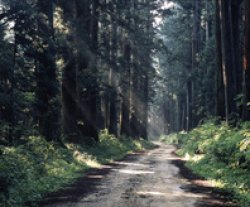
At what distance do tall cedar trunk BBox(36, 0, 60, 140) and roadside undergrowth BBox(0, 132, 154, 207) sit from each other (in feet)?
3.43

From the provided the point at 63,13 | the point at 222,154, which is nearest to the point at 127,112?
the point at 63,13

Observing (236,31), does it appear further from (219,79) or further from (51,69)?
(51,69)

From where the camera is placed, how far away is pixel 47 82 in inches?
713

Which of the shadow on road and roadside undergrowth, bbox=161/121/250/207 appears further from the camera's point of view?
roadside undergrowth, bbox=161/121/250/207

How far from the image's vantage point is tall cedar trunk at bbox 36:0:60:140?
57.3ft

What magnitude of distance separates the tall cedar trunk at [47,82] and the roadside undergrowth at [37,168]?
1.05 metres

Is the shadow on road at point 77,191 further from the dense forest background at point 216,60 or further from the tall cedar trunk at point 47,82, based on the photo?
the dense forest background at point 216,60

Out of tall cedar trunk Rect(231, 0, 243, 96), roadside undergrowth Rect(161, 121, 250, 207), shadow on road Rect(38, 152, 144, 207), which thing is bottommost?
shadow on road Rect(38, 152, 144, 207)

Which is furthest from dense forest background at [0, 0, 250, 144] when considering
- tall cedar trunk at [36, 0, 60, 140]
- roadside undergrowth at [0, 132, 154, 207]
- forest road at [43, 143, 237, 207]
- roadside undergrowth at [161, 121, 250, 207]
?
forest road at [43, 143, 237, 207]

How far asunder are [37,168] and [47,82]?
5991 mm

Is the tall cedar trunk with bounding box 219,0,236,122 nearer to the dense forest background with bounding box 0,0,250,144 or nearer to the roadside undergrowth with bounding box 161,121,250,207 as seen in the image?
the dense forest background with bounding box 0,0,250,144

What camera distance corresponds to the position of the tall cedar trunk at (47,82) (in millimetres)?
17469

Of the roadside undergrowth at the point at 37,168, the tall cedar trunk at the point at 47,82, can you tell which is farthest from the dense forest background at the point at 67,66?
the roadside undergrowth at the point at 37,168

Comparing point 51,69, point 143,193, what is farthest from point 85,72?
point 143,193
